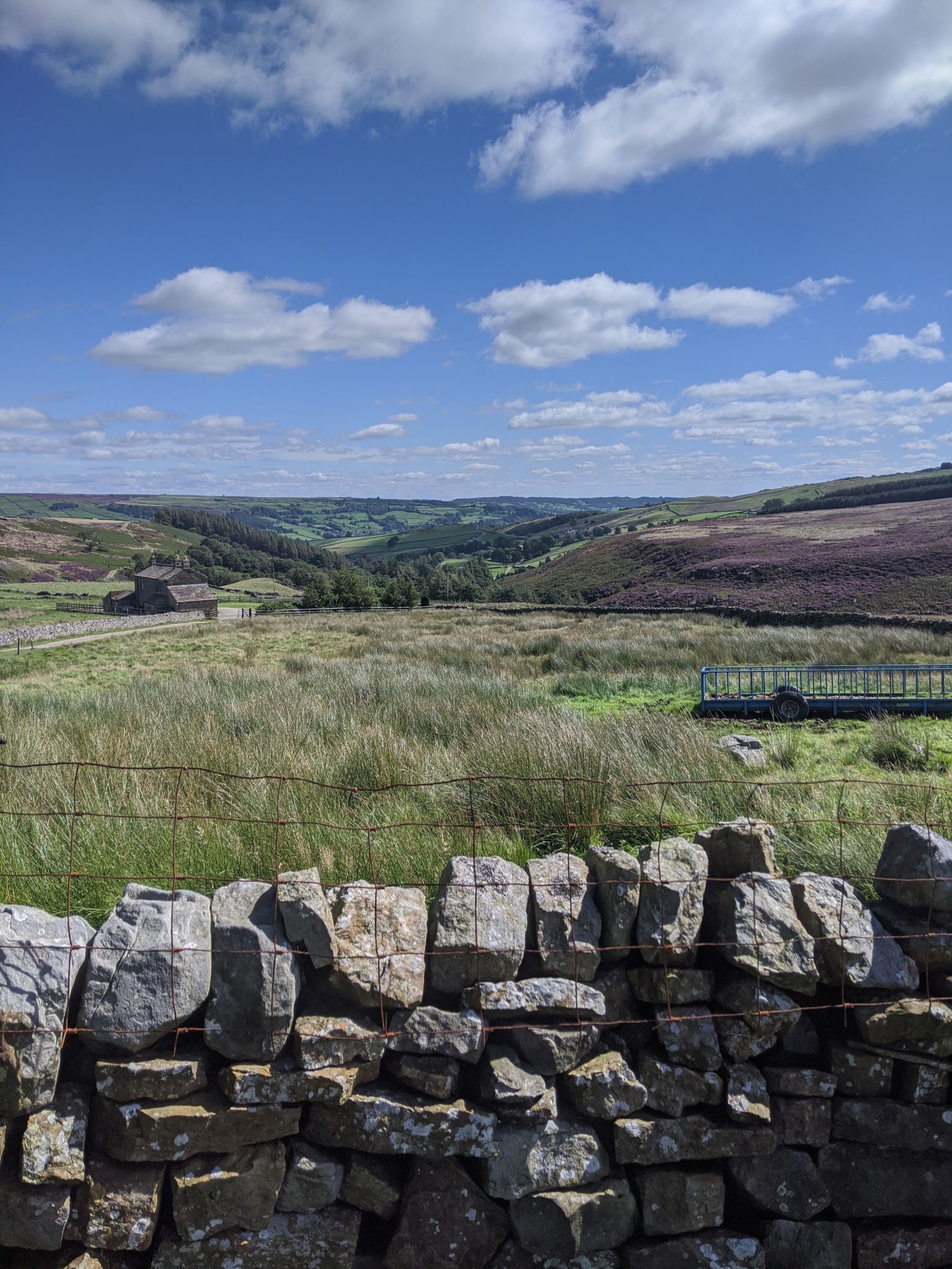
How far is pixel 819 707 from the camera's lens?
39.0ft

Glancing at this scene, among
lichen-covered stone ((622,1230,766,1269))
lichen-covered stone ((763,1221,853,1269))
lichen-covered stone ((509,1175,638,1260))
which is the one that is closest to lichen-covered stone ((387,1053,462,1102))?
lichen-covered stone ((509,1175,638,1260))

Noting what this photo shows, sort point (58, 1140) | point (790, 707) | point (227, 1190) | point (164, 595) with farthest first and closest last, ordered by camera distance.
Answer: point (164, 595) → point (790, 707) → point (227, 1190) → point (58, 1140)

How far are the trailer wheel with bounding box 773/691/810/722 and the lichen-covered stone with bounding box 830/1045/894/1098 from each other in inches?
338

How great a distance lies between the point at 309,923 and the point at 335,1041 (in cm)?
49

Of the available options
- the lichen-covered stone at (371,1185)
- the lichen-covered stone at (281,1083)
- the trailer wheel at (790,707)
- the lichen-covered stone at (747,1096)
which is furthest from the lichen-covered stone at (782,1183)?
the trailer wheel at (790,707)

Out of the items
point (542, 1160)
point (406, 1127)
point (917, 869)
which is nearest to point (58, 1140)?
point (406, 1127)

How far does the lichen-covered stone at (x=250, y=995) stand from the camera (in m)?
3.06

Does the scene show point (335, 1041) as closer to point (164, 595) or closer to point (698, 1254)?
point (698, 1254)

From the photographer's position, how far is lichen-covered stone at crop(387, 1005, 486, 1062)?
316cm

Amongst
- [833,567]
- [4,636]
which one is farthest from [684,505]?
[4,636]

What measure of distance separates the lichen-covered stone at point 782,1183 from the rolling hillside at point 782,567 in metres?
35.2

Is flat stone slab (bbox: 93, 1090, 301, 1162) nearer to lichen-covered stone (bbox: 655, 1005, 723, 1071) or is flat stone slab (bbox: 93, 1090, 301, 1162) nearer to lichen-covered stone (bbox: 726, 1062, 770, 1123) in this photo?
lichen-covered stone (bbox: 655, 1005, 723, 1071)

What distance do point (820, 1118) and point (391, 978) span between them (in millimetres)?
2065

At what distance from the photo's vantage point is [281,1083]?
304cm
